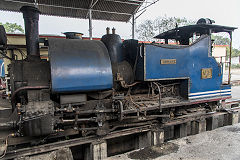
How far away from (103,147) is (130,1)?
8.00m

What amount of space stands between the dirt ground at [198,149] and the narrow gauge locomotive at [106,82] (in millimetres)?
759

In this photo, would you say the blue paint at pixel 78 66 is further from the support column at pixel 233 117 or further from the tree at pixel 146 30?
the tree at pixel 146 30

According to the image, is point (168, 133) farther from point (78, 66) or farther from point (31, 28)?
point (31, 28)

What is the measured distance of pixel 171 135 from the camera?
5344 mm

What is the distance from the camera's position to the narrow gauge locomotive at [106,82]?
8.96ft

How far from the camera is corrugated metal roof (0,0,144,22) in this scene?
8.23 metres

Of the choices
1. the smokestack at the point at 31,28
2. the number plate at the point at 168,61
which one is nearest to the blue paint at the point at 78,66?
the smokestack at the point at 31,28

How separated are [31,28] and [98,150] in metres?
3.06

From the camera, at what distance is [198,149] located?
3043 mm

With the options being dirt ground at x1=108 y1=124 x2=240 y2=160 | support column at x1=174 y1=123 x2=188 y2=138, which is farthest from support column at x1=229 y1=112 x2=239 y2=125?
dirt ground at x1=108 y1=124 x2=240 y2=160

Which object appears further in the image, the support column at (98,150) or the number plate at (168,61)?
the number plate at (168,61)

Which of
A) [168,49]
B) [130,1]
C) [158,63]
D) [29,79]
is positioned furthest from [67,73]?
[130,1]

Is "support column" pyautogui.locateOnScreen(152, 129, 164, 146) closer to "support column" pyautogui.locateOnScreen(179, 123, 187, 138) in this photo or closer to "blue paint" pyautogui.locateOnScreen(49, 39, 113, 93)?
"support column" pyautogui.locateOnScreen(179, 123, 187, 138)

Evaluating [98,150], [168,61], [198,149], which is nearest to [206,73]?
[168,61]
